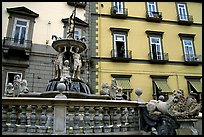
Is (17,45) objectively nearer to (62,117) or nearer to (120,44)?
(120,44)

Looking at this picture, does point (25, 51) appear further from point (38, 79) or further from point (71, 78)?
point (71, 78)

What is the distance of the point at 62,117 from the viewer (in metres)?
3.98

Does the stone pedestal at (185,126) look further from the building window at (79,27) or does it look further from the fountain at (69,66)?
the building window at (79,27)

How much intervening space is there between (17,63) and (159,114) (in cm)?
1090

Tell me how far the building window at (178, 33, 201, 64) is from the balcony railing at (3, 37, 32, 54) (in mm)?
11969

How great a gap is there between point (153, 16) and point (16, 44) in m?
11.2

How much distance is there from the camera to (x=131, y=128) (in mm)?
4414

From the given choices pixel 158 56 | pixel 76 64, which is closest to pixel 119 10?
pixel 158 56

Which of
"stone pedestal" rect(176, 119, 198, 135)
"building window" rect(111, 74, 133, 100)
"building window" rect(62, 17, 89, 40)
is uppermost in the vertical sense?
"building window" rect(62, 17, 89, 40)

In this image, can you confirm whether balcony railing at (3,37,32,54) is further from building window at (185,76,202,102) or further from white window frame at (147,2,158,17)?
building window at (185,76,202,102)

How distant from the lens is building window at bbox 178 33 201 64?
54.7ft

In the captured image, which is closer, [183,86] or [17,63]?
[17,63]

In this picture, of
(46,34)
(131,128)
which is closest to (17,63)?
(46,34)

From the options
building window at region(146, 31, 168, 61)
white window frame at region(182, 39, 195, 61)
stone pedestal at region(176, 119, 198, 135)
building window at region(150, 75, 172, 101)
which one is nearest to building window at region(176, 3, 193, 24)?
white window frame at region(182, 39, 195, 61)
